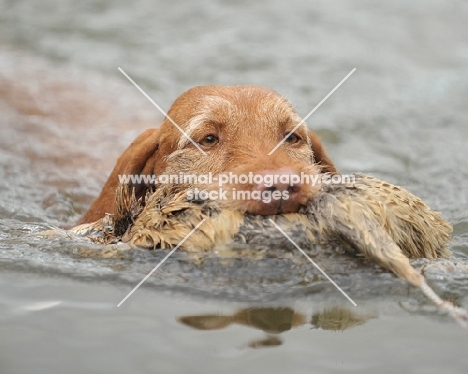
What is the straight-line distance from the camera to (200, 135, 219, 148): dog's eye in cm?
511

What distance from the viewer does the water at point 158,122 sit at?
3.75m

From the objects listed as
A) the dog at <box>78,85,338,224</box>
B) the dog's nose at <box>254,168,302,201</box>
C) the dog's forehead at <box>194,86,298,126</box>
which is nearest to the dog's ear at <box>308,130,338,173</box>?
the dog at <box>78,85,338,224</box>

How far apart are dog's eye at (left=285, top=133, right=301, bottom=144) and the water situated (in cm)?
113

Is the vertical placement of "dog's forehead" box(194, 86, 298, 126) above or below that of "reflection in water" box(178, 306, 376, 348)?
above

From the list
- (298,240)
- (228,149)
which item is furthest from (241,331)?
(228,149)

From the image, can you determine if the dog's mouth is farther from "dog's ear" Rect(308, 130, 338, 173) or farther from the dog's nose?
"dog's ear" Rect(308, 130, 338, 173)

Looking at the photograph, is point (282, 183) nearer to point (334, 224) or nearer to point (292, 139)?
point (334, 224)

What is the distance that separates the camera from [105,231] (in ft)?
16.3

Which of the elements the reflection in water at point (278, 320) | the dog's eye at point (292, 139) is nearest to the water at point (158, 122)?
the reflection in water at point (278, 320)

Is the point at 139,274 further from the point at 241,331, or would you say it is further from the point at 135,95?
the point at 135,95

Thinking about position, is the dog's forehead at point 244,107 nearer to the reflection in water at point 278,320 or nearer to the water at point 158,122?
the water at point 158,122

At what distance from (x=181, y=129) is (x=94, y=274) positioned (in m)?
1.29

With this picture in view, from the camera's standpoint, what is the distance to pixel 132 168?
18.1ft

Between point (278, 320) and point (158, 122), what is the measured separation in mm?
4843
